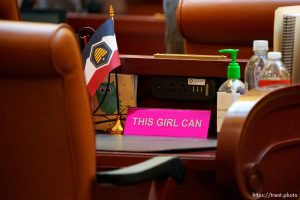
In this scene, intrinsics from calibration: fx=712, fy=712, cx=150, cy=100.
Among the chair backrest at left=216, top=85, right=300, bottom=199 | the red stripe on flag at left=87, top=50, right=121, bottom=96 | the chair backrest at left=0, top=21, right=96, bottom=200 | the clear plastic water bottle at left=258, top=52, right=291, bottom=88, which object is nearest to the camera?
the chair backrest at left=0, top=21, right=96, bottom=200

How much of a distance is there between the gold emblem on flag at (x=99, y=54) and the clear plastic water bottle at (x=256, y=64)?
0.43m

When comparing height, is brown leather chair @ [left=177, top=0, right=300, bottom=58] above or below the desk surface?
above

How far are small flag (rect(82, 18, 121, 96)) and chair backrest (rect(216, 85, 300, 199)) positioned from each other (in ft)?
1.76

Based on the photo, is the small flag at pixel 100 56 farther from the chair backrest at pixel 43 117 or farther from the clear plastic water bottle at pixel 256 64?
the chair backrest at pixel 43 117

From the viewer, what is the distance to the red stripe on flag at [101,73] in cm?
211

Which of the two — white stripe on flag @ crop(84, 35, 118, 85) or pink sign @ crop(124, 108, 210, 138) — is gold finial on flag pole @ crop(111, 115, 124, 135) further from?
white stripe on flag @ crop(84, 35, 118, 85)

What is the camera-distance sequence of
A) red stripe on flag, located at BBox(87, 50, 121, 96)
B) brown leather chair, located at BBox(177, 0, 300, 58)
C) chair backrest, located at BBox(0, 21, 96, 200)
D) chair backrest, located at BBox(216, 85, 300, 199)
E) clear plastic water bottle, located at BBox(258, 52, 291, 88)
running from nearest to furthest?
chair backrest, located at BBox(0, 21, 96, 200) < chair backrest, located at BBox(216, 85, 300, 199) < clear plastic water bottle, located at BBox(258, 52, 291, 88) < red stripe on flag, located at BBox(87, 50, 121, 96) < brown leather chair, located at BBox(177, 0, 300, 58)

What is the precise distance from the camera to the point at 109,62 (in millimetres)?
2119

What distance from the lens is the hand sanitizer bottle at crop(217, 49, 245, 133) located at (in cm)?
200

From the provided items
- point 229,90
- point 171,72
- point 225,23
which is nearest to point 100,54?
point 171,72

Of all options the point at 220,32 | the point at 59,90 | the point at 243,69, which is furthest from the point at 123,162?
the point at 220,32

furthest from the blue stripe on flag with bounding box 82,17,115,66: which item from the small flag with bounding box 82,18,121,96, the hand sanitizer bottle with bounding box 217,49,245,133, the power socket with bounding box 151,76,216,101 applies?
the hand sanitizer bottle with bounding box 217,49,245,133

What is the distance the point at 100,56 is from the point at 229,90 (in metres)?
0.41

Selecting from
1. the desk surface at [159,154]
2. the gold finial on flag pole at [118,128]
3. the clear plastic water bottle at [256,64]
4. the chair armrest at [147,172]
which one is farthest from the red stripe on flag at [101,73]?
the chair armrest at [147,172]
